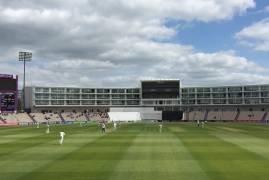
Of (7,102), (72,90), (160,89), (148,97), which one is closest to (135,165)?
(7,102)

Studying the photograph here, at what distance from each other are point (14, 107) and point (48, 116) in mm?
43543

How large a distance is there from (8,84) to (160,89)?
93.3 m

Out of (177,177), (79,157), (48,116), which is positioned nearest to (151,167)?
(177,177)

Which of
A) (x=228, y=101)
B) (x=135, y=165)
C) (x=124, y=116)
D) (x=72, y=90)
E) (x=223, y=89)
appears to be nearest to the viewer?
(x=135, y=165)

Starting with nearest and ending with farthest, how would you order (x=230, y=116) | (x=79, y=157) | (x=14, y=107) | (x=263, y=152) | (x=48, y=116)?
(x=79, y=157)
(x=263, y=152)
(x=14, y=107)
(x=48, y=116)
(x=230, y=116)

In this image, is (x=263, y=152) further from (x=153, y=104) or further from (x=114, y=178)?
(x=153, y=104)

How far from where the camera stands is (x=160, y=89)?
18625 cm

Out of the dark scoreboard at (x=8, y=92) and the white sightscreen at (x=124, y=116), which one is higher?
the dark scoreboard at (x=8, y=92)

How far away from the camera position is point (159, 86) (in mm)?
185875

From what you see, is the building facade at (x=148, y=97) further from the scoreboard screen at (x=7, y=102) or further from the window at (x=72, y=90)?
the scoreboard screen at (x=7, y=102)

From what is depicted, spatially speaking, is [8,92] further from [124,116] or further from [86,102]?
[86,102]

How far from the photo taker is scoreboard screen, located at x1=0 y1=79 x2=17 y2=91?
10281 centimetres

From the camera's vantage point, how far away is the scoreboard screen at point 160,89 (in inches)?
7308

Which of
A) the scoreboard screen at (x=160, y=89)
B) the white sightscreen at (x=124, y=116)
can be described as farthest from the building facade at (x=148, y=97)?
the white sightscreen at (x=124, y=116)
